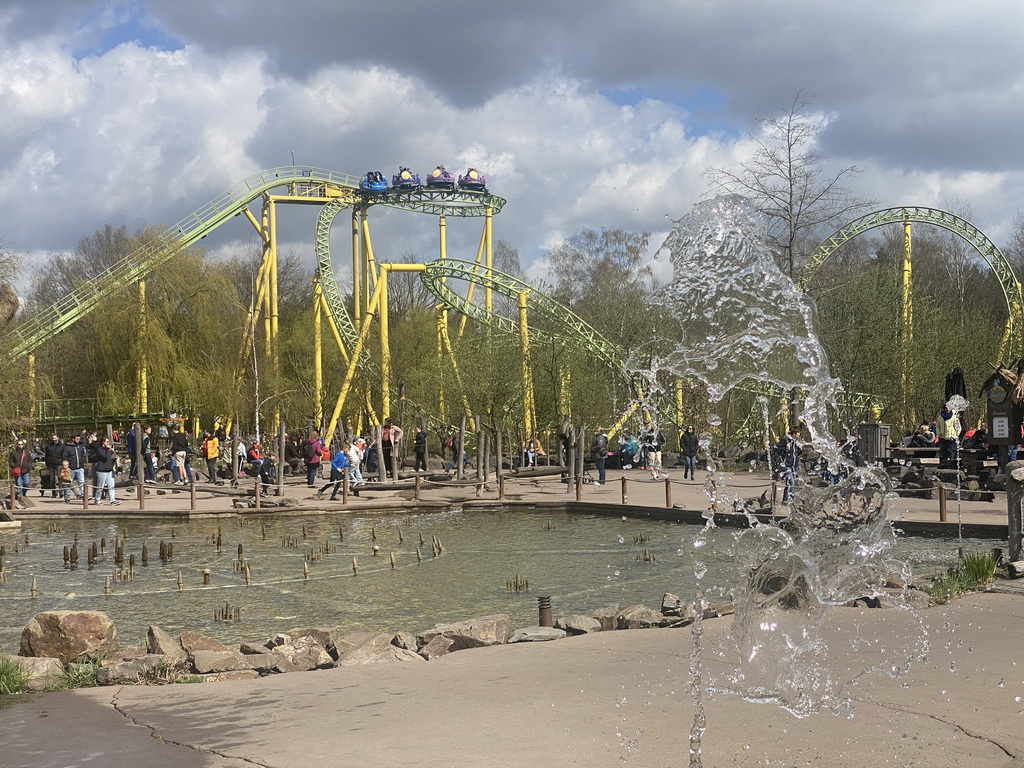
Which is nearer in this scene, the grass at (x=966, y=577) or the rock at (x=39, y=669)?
the rock at (x=39, y=669)

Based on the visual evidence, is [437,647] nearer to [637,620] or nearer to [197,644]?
[637,620]

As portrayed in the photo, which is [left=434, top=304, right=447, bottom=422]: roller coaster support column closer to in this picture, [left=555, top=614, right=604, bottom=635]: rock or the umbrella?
the umbrella

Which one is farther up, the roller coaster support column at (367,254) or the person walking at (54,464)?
the roller coaster support column at (367,254)

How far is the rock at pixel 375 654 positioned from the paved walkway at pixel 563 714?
0.31 meters

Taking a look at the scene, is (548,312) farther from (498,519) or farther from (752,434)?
(498,519)

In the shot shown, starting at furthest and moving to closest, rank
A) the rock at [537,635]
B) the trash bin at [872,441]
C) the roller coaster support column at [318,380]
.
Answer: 1. the roller coaster support column at [318,380]
2. the trash bin at [872,441]
3. the rock at [537,635]

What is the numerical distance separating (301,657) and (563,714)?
119 inches

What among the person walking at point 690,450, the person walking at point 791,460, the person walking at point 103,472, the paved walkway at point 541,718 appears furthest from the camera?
the person walking at point 690,450

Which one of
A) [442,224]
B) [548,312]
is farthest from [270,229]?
[548,312]

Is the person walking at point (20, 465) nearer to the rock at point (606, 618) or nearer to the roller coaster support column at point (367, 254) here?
the roller coaster support column at point (367, 254)

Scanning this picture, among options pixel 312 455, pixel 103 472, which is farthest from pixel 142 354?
pixel 103 472

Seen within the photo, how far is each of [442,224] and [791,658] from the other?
4112 cm

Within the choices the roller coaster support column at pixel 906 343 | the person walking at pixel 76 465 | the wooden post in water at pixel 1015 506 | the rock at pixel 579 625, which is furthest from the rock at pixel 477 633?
the roller coaster support column at pixel 906 343

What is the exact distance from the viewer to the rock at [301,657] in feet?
28.1
